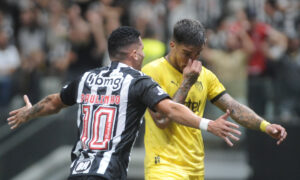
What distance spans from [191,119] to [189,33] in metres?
1.24

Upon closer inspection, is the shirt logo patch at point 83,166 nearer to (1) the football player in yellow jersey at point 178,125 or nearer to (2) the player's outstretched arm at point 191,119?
(2) the player's outstretched arm at point 191,119

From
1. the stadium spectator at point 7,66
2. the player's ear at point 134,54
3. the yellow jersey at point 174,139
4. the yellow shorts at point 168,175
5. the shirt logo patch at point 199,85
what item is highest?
the player's ear at point 134,54

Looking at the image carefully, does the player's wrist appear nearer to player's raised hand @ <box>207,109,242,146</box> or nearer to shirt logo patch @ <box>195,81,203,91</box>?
shirt logo patch @ <box>195,81,203,91</box>

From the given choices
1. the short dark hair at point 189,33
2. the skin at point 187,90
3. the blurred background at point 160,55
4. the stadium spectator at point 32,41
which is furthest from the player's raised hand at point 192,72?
the stadium spectator at point 32,41

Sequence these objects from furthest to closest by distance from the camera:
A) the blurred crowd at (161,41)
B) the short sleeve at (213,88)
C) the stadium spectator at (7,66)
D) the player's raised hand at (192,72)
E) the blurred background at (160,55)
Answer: the stadium spectator at (7,66) → the blurred crowd at (161,41) → the blurred background at (160,55) → the short sleeve at (213,88) → the player's raised hand at (192,72)

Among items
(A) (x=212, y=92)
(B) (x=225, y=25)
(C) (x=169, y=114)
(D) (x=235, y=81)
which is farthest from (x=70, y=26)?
(C) (x=169, y=114)

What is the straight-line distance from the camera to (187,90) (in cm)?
637

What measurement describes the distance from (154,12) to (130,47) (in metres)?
8.77

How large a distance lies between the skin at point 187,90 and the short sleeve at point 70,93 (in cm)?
85

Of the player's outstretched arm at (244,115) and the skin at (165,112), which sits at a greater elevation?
the skin at (165,112)

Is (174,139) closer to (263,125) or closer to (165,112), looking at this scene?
(263,125)

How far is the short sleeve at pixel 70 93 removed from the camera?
6414 mm

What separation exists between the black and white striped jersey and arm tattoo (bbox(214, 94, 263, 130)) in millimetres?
1314

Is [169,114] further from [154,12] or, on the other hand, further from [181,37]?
[154,12]
